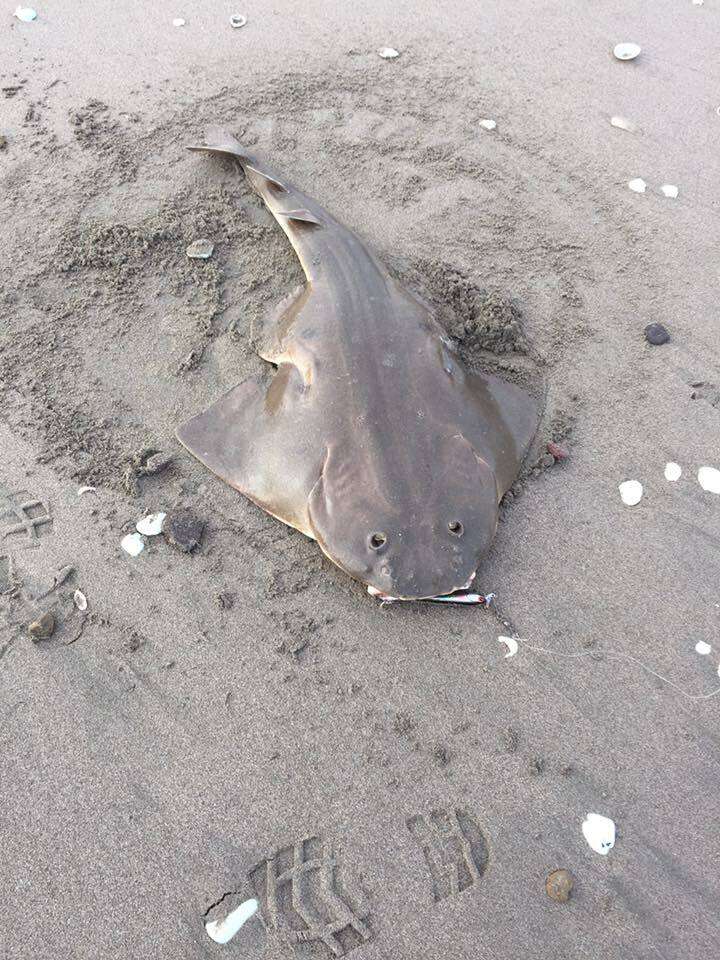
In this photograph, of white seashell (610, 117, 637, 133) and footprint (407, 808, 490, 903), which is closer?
footprint (407, 808, 490, 903)

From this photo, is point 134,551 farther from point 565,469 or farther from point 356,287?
point 565,469

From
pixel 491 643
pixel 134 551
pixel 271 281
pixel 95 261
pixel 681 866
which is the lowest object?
pixel 681 866

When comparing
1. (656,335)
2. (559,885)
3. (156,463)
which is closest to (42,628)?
(156,463)

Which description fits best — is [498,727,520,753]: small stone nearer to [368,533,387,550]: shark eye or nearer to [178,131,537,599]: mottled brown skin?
[178,131,537,599]: mottled brown skin

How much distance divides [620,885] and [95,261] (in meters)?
4.41

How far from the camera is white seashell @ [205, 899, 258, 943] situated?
2.49m

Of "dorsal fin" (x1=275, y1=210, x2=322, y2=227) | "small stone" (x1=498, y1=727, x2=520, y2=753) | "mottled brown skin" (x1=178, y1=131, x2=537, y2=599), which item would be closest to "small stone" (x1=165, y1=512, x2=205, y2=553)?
"mottled brown skin" (x1=178, y1=131, x2=537, y2=599)

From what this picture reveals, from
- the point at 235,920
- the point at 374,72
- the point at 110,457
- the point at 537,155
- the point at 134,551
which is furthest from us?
the point at 374,72

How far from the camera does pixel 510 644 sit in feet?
10.4

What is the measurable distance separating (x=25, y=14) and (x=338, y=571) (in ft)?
20.0

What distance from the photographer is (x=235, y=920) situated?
2521 millimetres

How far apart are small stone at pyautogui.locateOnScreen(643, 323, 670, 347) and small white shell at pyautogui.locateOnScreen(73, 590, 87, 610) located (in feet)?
A: 11.7

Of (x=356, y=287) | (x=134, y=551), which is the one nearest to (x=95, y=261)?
(x=356, y=287)

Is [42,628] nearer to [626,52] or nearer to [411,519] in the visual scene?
[411,519]
